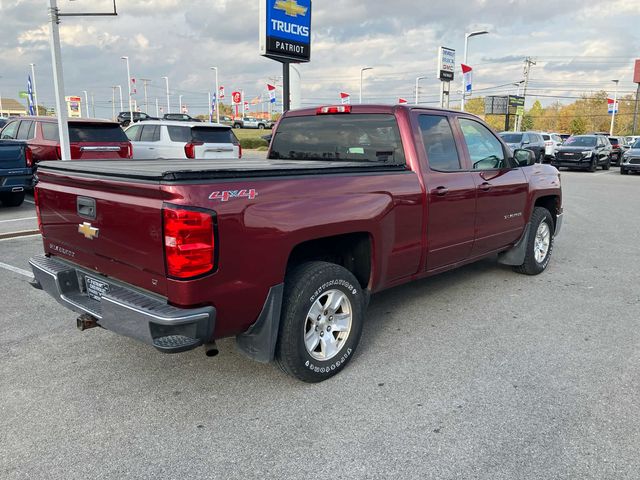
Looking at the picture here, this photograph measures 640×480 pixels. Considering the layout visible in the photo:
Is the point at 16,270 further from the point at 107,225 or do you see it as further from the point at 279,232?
the point at 279,232

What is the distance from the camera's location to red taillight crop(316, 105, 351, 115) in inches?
183

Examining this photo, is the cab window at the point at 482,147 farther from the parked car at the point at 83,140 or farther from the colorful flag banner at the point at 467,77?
the colorful flag banner at the point at 467,77

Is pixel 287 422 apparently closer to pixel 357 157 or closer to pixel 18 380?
pixel 18 380

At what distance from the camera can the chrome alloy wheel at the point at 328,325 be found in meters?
3.45

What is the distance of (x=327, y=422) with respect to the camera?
306 cm

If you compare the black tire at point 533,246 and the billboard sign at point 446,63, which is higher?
the billboard sign at point 446,63

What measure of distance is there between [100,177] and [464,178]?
3.07 metres

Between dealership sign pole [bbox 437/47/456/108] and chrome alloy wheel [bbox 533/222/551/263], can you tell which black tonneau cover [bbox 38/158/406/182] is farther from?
dealership sign pole [bbox 437/47/456/108]

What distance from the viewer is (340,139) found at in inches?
185

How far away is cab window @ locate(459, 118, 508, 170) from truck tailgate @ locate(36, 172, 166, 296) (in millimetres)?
3212

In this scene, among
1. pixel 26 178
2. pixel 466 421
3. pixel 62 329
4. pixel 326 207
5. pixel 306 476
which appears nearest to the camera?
pixel 306 476

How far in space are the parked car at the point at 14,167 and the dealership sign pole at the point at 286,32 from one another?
517 centimetres

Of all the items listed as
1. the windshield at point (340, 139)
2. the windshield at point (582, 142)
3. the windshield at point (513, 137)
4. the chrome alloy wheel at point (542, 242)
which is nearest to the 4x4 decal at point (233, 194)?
the windshield at point (340, 139)

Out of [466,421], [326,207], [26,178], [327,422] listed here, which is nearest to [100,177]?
[326,207]
